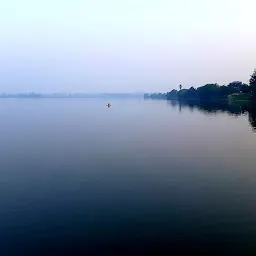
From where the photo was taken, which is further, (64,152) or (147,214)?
(64,152)

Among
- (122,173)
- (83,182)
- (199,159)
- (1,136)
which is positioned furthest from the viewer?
(1,136)

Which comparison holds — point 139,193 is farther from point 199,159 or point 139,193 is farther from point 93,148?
point 93,148

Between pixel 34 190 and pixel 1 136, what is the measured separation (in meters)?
40.3

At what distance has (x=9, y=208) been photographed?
2428 cm

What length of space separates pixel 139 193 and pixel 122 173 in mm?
6872

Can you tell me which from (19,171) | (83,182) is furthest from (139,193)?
(19,171)

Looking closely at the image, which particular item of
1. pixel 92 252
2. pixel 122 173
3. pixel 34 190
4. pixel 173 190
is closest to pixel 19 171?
pixel 34 190

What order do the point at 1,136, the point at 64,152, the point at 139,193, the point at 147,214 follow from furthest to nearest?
the point at 1,136
the point at 64,152
the point at 139,193
the point at 147,214

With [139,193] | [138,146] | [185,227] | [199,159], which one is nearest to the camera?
[185,227]

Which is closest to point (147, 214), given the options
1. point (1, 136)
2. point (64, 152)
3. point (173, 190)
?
point (173, 190)

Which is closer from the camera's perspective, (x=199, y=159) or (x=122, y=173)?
(x=122, y=173)

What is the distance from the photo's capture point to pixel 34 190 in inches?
1131

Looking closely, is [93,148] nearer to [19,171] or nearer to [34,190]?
[19,171]

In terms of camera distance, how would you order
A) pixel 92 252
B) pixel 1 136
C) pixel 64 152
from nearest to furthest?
pixel 92 252 < pixel 64 152 < pixel 1 136
